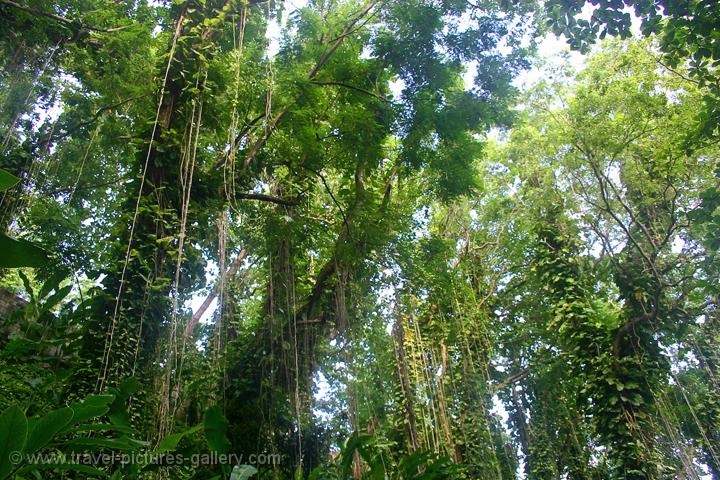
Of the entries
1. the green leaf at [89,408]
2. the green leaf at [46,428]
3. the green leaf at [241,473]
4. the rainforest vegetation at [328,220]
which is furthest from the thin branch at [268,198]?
the green leaf at [46,428]

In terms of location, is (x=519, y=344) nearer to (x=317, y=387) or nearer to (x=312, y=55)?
(x=317, y=387)

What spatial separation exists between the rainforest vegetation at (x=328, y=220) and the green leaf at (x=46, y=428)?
1.78 feet

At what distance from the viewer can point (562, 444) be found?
6.35 m

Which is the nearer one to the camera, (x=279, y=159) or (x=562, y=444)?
(x=279, y=159)

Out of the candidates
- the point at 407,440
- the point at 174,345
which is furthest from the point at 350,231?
the point at 407,440

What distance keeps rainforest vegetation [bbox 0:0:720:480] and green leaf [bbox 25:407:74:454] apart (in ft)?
1.78

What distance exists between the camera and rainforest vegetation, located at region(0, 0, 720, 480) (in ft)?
8.39

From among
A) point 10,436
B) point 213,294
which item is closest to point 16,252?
point 10,436

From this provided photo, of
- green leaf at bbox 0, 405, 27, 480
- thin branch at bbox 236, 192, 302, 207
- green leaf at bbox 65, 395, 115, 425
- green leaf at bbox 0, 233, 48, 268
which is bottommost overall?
green leaf at bbox 0, 405, 27, 480

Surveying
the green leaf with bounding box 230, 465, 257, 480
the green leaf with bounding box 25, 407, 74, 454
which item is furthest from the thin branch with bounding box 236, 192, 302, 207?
the green leaf with bounding box 25, 407, 74, 454

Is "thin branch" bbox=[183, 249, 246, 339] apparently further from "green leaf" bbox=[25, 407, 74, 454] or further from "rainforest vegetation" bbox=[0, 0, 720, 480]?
"green leaf" bbox=[25, 407, 74, 454]

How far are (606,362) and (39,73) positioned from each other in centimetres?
614

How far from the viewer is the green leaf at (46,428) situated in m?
0.91

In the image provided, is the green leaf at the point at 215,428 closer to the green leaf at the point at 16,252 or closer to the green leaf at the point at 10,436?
the green leaf at the point at 10,436
